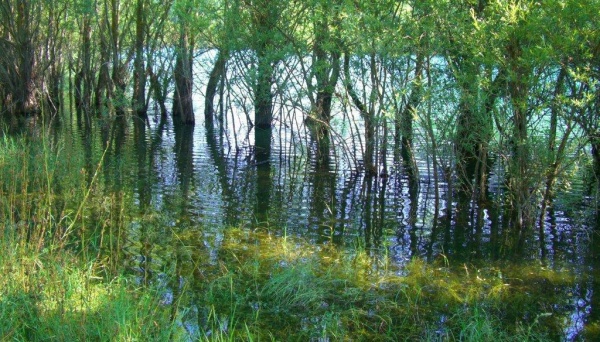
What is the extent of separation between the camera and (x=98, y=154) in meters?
15.6

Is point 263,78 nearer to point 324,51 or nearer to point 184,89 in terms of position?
point 324,51

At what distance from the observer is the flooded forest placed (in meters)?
5.80

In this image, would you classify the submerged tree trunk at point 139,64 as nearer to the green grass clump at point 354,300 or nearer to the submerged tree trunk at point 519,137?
the submerged tree trunk at point 519,137

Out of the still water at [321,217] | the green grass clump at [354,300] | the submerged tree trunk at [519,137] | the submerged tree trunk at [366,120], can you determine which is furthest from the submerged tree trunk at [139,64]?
the green grass clump at [354,300]

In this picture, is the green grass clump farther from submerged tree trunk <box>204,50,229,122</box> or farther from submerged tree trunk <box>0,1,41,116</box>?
submerged tree trunk <box>0,1,41,116</box>

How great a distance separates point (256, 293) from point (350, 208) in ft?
15.7

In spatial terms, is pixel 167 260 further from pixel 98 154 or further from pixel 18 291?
pixel 98 154

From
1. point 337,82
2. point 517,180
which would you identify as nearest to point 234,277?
point 517,180

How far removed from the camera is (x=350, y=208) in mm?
11070

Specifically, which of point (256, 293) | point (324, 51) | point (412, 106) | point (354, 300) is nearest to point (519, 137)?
point (412, 106)

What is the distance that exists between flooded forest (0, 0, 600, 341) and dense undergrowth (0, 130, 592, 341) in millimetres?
28

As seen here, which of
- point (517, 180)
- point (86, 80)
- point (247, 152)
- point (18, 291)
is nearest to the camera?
point (18, 291)

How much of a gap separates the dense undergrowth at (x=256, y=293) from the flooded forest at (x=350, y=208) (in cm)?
3

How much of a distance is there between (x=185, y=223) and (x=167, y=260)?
189 centimetres
